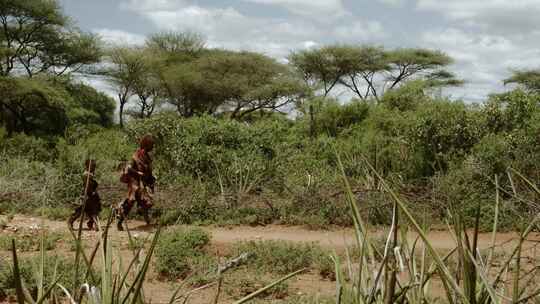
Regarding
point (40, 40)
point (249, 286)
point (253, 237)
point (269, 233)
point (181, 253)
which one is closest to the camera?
point (249, 286)

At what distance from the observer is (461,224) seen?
1.10 metres

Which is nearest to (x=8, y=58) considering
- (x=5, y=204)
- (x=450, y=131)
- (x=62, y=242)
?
(x=5, y=204)

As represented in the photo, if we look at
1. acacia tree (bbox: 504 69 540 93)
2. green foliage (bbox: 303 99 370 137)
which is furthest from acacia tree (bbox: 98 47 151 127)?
acacia tree (bbox: 504 69 540 93)

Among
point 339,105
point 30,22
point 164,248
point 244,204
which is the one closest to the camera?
point 164,248

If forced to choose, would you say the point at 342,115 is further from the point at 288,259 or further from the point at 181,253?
the point at 181,253

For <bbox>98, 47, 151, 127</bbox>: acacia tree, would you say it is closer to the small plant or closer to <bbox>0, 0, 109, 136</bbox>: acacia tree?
<bbox>0, 0, 109, 136</bbox>: acacia tree

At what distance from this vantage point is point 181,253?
23.7 ft

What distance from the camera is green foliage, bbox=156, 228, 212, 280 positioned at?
6902mm

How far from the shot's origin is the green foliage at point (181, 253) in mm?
6902

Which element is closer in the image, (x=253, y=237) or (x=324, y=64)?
(x=253, y=237)

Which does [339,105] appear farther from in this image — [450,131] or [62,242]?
[62,242]

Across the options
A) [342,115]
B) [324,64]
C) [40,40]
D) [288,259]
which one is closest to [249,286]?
[288,259]

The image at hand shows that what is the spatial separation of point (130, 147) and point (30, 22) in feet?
35.7

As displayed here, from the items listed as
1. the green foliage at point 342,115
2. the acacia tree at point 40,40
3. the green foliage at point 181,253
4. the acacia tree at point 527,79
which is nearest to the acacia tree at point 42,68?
the acacia tree at point 40,40
